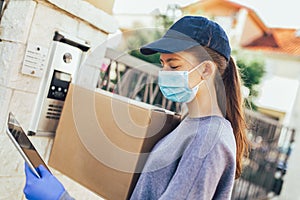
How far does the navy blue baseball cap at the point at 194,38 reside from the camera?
125cm

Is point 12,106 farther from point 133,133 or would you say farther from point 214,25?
point 214,25

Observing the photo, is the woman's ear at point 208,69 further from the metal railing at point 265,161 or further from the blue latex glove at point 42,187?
the metal railing at point 265,161

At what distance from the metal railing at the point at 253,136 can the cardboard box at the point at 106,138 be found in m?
0.99

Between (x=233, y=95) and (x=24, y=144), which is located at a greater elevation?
(x=233, y=95)

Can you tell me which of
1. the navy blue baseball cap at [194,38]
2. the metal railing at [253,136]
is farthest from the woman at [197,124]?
the metal railing at [253,136]

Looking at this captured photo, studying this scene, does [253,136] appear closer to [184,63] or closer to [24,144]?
[184,63]

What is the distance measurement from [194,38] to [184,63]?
0.35 feet

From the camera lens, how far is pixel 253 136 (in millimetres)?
4441

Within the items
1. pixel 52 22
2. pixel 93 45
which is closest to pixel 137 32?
pixel 93 45

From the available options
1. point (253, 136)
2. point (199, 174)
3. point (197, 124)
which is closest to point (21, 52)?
point (197, 124)

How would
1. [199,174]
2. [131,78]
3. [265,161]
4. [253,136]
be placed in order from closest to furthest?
[199,174], [131,78], [253,136], [265,161]

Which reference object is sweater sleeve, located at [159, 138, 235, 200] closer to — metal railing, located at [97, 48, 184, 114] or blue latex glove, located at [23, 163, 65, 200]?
blue latex glove, located at [23, 163, 65, 200]

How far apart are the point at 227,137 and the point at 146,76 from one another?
6.67ft

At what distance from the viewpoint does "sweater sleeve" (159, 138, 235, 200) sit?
43.1 inches
